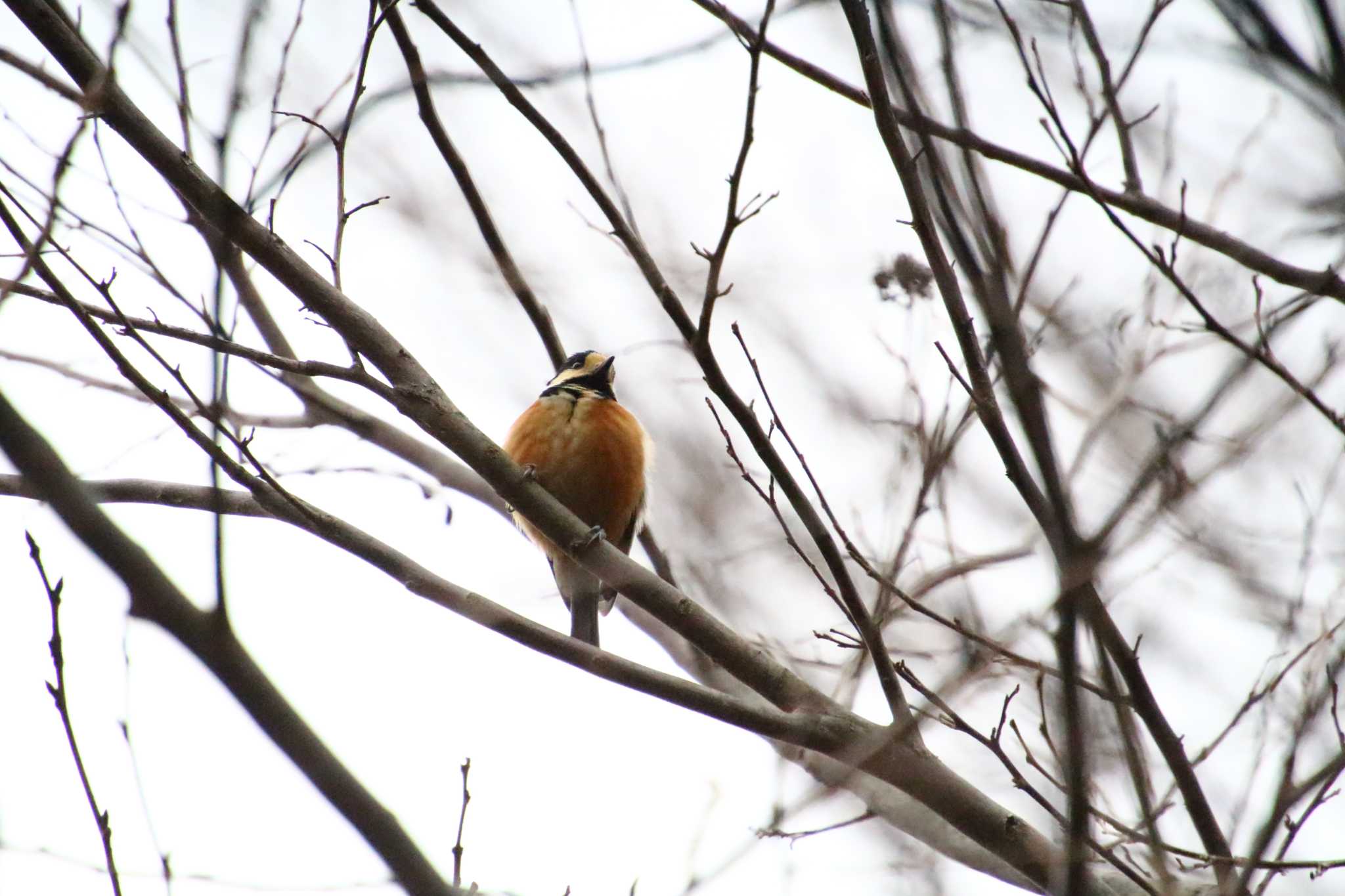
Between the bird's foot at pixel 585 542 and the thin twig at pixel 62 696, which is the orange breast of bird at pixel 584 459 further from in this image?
the thin twig at pixel 62 696

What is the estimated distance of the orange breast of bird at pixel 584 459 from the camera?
5.80 metres

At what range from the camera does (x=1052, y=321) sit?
4.14 meters

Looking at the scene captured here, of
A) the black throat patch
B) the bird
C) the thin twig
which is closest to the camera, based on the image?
the thin twig

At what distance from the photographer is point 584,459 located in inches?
228

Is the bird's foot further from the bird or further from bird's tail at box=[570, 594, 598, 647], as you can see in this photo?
bird's tail at box=[570, 594, 598, 647]

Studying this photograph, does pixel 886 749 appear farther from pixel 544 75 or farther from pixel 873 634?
pixel 544 75

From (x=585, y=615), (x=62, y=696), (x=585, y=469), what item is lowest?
(x=62, y=696)

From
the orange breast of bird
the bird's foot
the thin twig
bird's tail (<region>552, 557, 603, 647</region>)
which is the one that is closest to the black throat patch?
the orange breast of bird

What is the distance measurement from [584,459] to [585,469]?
0.15ft

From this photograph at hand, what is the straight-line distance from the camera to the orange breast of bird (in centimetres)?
580

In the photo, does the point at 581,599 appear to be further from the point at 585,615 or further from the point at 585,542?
the point at 585,542

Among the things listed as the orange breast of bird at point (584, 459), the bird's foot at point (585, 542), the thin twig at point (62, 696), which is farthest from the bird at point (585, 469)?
the thin twig at point (62, 696)

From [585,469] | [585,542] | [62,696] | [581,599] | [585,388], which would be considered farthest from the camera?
[585,388]

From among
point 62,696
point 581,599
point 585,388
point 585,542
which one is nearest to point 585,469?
point 581,599
